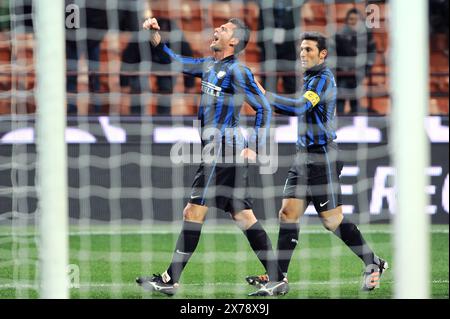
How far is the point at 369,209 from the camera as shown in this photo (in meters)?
9.59

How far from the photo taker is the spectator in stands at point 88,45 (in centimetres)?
973

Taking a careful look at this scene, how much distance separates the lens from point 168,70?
32.7 ft

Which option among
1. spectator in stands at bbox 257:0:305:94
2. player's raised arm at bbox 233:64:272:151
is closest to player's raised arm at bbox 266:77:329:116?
player's raised arm at bbox 233:64:272:151

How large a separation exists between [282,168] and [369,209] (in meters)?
0.82

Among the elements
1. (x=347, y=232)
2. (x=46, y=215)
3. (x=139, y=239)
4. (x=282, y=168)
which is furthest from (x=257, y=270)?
(x=46, y=215)

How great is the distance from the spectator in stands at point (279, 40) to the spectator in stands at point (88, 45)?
4.76 feet

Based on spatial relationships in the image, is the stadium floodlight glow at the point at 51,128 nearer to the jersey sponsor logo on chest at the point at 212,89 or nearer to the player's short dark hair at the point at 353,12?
the jersey sponsor logo on chest at the point at 212,89

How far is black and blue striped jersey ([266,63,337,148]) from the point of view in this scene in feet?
20.4

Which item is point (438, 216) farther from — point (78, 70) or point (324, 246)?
point (78, 70)

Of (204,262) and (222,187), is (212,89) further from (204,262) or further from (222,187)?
(204,262)

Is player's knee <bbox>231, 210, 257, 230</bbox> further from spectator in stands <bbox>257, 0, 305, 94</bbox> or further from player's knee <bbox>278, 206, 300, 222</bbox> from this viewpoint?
spectator in stands <bbox>257, 0, 305, 94</bbox>

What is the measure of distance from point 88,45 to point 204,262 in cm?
321

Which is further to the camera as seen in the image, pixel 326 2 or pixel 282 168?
pixel 326 2

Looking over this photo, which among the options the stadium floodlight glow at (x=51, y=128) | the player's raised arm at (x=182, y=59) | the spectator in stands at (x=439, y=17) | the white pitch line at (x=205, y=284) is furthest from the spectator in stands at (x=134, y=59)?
the stadium floodlight glow at (x=51, y=128)
